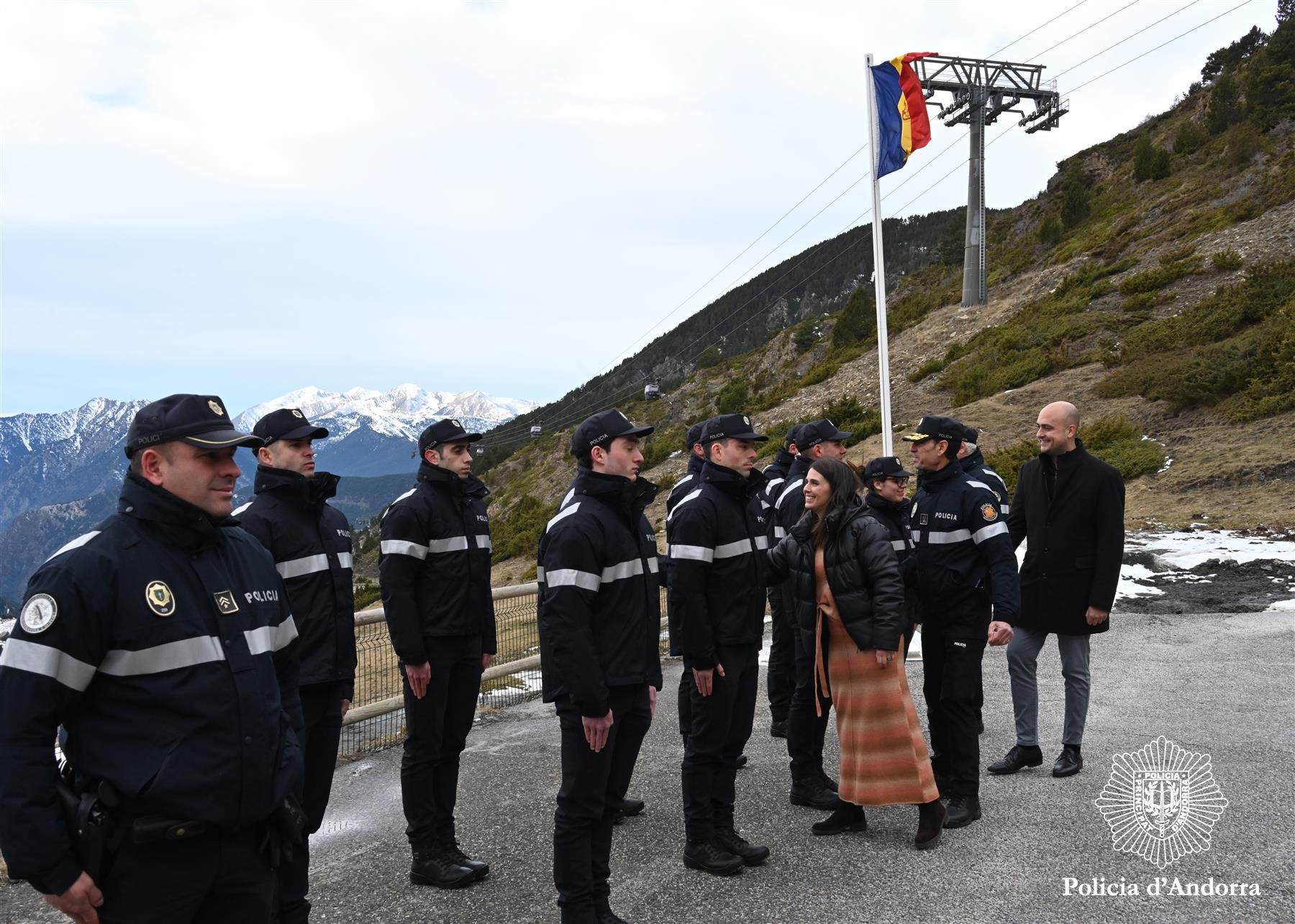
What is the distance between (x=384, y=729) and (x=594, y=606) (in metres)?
3.80

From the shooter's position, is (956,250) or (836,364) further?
(956,250)

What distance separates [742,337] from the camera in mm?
85250

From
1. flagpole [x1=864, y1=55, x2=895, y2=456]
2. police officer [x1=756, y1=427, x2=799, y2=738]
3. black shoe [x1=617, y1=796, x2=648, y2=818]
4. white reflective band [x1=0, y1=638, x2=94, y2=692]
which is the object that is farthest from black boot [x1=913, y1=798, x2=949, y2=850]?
flagpole [x1=864, y1=55, x2=895, y2=456]

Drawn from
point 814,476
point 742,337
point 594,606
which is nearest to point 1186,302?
point 814,476

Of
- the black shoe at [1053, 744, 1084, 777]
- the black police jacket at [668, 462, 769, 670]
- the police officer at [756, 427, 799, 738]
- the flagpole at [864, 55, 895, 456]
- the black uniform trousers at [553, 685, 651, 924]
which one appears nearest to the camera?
the black uniform trousers at [553, 685, 651, 924]

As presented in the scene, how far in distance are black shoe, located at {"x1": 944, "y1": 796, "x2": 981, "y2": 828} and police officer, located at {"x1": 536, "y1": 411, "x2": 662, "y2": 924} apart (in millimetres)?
1928

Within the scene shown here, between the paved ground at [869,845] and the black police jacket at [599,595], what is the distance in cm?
113

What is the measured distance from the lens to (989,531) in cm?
500

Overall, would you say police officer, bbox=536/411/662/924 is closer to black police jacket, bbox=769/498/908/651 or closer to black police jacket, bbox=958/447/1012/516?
black police jacket, bbox=769/498/908/651

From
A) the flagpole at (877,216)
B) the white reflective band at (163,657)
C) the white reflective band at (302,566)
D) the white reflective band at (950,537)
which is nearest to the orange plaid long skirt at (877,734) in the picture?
the white reflective band at (950,537)

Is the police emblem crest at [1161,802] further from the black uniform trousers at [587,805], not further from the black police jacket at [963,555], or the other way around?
the black uniform trousers at [587,805]

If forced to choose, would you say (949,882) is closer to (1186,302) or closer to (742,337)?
(1186,302)

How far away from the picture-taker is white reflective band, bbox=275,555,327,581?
3.99 metres

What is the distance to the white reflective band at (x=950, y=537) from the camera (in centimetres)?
506
